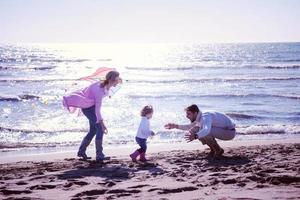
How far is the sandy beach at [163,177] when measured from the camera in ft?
16.5

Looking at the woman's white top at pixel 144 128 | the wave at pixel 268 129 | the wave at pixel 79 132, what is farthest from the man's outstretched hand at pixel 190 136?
the wave at pixel 268 129

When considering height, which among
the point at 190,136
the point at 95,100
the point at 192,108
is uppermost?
the point at 95,100

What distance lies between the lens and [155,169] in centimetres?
649

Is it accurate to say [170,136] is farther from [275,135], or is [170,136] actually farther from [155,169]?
[155,169]

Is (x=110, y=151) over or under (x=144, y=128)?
under

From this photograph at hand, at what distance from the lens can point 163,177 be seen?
5.91 metres

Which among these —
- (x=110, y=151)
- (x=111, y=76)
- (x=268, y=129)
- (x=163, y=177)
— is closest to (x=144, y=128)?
(x=111, y=76)

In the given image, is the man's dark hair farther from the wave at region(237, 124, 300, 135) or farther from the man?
the wave at region(237, 124, 300, 135)

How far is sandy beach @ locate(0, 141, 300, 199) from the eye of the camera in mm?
5016

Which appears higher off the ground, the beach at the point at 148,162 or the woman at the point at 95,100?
the woman at the point at 95,100

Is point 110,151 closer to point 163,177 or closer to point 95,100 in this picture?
point 95,100

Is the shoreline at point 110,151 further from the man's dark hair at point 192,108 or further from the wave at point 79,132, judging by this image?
the man's dark hair at point 192,108

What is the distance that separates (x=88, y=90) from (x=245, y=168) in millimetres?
2860

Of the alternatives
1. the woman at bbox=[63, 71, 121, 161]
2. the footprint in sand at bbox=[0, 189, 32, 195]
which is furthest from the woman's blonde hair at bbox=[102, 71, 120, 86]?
the footprint in sand at bbox=[0, 189, 32, 195]
